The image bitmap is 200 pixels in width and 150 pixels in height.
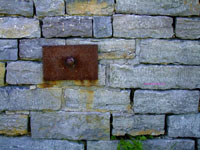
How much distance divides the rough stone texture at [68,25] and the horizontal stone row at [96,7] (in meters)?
0.06

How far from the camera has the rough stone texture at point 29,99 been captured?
83.0 inches

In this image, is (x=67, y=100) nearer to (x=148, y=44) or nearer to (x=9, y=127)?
(x=9, y=127)

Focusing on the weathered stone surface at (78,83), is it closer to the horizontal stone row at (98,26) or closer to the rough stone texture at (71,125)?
the rough stone texture at (71,125)

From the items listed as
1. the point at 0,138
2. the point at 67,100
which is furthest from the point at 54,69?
the point at 0,138

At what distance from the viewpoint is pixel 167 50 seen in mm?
2070

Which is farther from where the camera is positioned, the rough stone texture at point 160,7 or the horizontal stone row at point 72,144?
the horizontal stone row at point 72,144

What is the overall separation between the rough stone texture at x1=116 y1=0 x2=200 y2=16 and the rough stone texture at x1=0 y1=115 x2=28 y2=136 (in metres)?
1.65

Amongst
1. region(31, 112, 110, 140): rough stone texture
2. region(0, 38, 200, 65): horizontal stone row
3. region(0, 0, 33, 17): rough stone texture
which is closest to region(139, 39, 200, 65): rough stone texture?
region(0, 38, 200, 65): horizontal stone row

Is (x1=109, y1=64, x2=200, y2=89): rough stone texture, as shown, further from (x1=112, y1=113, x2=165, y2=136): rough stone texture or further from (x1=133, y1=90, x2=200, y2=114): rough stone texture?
(x1=112, y1=113, x2=165, y2=136): rough stone texture

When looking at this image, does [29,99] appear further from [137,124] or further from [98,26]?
[137,124]

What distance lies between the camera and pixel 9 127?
2.15 meters

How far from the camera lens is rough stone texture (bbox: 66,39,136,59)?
2.05 meters

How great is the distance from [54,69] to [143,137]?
1.28 metres

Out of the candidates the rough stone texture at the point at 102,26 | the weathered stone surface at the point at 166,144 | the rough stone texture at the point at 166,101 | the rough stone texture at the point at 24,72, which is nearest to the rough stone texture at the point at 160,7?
the rough stone texture at the point at 102,26
